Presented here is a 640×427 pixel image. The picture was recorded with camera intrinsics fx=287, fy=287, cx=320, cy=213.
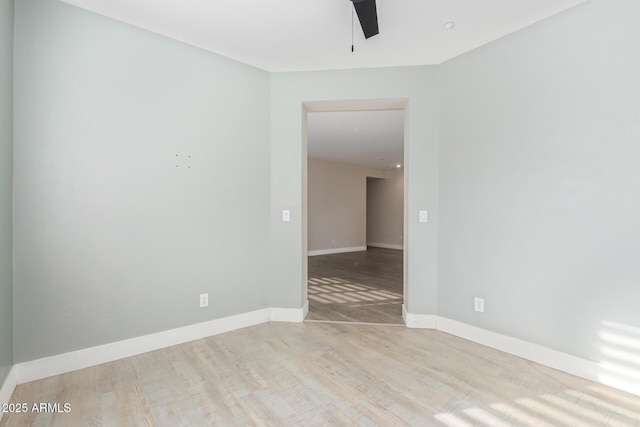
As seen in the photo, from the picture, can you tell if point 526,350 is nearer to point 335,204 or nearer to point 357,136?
point 357,136

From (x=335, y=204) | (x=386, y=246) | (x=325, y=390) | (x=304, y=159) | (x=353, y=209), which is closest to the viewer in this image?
(x=325, y=390)

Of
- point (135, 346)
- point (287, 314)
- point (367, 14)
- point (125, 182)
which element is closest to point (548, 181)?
point (367, 14)

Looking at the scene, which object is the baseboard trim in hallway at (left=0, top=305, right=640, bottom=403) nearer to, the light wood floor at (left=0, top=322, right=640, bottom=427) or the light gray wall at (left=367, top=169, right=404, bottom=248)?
the light wood floor at (left=0, top=322, right=640, bottom=427)

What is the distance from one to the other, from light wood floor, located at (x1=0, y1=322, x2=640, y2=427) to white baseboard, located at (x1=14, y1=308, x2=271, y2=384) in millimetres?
63

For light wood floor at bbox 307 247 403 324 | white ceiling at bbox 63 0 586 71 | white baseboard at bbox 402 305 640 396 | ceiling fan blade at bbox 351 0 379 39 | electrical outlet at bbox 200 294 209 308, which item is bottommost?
light wood floor at bbox 307 247 403 324

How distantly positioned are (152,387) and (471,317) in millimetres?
2563

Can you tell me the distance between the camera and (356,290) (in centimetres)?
433

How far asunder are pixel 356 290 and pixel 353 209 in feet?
16.6

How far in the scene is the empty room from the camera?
1796mm

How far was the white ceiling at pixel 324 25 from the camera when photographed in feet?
6.69

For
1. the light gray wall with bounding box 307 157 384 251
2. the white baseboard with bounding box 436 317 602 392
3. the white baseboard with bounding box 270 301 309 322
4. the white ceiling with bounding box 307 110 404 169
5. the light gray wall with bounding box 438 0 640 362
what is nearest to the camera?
the light gray wall with bounding box 438 0 640 362

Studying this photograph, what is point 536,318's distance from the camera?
87.0 inches

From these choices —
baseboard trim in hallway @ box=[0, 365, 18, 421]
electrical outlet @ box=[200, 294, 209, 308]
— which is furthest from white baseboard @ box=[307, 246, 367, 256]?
baseboard trim in hallway @ box=[0, 365, 18, 421]

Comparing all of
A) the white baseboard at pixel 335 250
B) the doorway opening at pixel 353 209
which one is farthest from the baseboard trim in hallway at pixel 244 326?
the white baseboard at pixel 335 250
